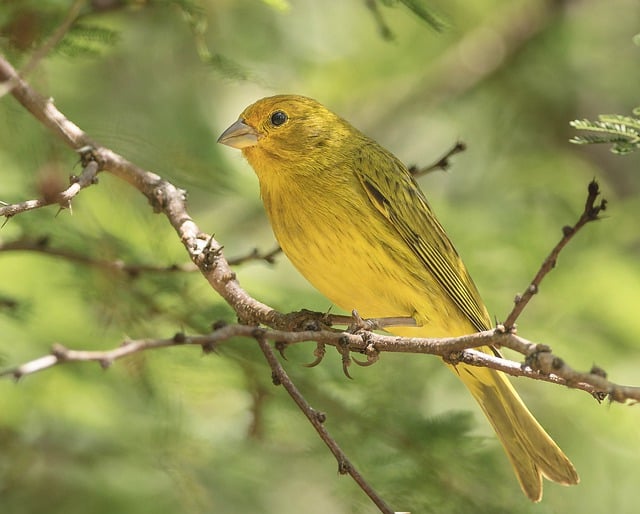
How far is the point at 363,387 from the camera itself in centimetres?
418

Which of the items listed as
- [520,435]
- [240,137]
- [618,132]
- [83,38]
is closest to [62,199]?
[83,38]

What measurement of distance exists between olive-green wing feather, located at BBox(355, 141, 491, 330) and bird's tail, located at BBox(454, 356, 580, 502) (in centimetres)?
24

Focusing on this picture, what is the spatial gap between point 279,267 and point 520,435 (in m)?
3.35

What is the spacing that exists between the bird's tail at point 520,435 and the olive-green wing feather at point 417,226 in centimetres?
24

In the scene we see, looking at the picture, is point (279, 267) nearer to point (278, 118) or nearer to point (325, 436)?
point (278, 118)

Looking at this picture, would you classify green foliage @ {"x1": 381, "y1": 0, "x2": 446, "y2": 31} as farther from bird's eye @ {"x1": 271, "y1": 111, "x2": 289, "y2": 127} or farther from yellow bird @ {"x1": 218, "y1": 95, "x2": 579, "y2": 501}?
bird's eye @ {"x1": 271, "y1": 111, "x2": 289, "y2": 127}

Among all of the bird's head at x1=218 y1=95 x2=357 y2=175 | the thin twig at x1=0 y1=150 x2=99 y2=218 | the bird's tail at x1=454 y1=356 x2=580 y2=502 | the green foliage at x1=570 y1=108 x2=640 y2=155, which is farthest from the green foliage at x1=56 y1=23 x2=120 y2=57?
the bird's tail at x1=454 y1=356 x2=580 y2=502

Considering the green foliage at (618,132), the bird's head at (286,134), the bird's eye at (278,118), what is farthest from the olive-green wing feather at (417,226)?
the green foliage at (618,132)

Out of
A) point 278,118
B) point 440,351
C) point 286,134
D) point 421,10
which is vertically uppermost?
point 278,118

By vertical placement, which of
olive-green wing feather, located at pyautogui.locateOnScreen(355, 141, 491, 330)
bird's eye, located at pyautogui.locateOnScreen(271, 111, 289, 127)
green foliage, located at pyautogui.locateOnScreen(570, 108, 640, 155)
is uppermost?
bird's eye, located at pyautogui.locateOnScreen(271, 111, 289, 127)

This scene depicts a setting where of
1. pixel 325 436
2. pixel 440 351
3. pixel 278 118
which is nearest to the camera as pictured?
pixel 440 351

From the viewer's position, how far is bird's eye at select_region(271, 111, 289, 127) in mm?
4344

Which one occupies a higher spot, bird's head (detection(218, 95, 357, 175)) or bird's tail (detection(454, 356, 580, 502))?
bird's head (detection(218, 95, 357, 175))

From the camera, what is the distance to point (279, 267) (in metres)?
6.92
